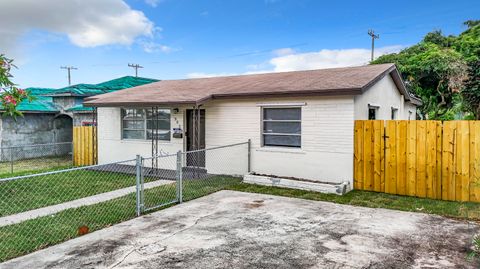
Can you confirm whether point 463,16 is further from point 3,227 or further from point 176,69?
point 3,227

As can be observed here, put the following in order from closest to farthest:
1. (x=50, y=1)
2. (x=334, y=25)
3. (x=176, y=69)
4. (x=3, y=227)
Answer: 1. (x=3, y=227)
2. (x=50, y=1)
3. (x=334, y=25)
4. (x=176, y=69)

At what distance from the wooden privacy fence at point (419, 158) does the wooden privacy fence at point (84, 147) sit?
10182mm

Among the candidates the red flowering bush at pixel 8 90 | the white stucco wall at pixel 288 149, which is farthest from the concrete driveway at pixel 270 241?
the red flowering bush at pixel 8 90

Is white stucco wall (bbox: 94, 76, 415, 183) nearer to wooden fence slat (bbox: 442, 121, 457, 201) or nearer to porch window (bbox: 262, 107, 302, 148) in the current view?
porch window (bbox: 262, 107, 302, 148)

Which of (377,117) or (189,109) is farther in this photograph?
(189,109)

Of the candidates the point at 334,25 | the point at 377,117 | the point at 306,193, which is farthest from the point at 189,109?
the point at 334,25

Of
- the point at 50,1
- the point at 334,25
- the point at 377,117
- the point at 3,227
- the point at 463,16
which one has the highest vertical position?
the point at 463,16

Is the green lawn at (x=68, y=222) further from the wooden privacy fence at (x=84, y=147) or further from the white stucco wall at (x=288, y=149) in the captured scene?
the wooden privacy fence at (x=84, y=147)

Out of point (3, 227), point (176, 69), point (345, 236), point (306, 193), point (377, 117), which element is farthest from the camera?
point (176, 69)

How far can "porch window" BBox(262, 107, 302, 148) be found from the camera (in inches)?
382

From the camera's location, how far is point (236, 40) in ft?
78.6

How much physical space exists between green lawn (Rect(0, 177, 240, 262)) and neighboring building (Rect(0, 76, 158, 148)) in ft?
36.5

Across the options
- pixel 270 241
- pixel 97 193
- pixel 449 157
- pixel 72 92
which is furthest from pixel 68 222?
pixel 72 92

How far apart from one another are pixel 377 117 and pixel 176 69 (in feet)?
119
